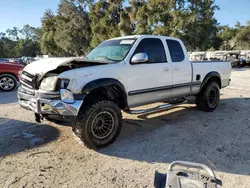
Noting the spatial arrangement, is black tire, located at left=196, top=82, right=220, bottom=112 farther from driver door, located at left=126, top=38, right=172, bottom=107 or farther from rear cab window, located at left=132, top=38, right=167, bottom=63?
rear cab window, located at left=132, top=38, right=167, bottom=63

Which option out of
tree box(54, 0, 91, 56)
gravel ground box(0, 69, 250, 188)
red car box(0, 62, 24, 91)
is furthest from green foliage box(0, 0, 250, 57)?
gravel ground box(0, 69, 250, 188)

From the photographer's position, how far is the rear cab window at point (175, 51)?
17.3 feet

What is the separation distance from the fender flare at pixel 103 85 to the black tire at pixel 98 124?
270 millimetres

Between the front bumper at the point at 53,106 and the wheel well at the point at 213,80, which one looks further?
the wheel well at the point at 213,80

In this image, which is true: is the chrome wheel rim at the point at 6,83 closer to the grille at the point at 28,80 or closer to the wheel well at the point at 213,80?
the grille at the point at 28,80

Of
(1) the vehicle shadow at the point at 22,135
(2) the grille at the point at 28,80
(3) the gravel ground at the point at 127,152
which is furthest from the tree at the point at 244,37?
(2) the grille at the point at 28,80

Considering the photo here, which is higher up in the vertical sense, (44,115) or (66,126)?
(44,115)

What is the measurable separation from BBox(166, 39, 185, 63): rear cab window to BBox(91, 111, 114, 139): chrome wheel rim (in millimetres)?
2150

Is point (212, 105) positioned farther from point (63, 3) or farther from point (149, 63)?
point (63, 3)

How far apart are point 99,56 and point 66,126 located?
165cm

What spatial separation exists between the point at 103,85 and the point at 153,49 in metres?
1.64

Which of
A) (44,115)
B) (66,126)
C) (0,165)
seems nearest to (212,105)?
(66,126)

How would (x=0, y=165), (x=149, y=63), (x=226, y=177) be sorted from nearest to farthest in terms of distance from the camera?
(x=226, y=177)
(x=0, y=165)
(x=149, y=63)

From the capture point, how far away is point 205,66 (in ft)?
19.9
